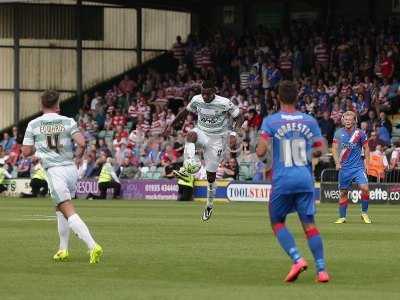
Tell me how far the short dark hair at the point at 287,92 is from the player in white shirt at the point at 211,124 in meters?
10.7

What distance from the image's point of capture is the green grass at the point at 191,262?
12664 millimetres

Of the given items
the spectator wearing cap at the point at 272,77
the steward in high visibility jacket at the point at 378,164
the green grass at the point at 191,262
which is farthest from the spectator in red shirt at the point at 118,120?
the green grass at the point at 191,262

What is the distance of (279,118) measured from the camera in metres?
13.3

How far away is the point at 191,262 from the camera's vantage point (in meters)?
15.8

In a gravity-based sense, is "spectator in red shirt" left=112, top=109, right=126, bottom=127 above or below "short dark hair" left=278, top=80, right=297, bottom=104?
below

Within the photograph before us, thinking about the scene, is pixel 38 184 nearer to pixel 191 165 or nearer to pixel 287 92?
pixel 191 165

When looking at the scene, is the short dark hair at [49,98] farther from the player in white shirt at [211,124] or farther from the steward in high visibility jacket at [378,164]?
the steward in high visibility jacket at [378,164]

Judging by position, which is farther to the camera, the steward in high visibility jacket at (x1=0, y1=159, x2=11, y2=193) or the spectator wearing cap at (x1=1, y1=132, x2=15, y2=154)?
the spectator wearing cap at (x1=1, y1=132, x2=15, y2=154)

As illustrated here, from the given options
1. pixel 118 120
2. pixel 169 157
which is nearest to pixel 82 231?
pixel 169 157

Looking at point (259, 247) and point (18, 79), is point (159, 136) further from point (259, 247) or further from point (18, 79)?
point (259, 247)

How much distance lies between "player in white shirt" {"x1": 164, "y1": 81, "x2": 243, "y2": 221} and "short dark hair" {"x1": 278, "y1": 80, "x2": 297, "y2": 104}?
34.9ft

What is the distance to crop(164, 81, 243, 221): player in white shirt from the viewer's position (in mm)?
24125

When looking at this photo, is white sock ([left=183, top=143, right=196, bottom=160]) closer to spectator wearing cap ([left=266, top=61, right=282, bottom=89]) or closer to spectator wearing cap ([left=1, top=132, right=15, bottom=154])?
spectator wearing cap ([left=266, top=61, right=282, bottom=89])

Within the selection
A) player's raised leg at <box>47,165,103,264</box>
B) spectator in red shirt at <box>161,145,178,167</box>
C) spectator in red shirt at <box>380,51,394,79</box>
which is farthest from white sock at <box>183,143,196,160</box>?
spectator in red shirt at <box>380,51,394,79</box>
